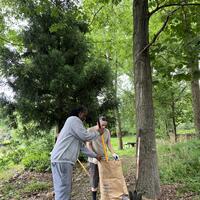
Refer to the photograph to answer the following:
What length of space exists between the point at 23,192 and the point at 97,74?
3625 millimetres

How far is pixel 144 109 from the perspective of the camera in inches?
165

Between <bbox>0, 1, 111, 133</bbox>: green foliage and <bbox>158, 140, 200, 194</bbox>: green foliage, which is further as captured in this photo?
<bbox>0, 1, 111, 133</bbox>: green foliage

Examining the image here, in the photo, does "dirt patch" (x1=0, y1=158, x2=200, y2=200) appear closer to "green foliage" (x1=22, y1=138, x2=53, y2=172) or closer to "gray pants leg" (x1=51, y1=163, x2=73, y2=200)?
"green foliage" (x1=22, y1=138, x2=53, y2=172)

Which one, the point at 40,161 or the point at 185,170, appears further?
the point at 40,161

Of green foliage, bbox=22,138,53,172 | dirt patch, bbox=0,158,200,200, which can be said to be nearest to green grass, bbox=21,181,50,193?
dirt patch, bbox=0,158,200,200

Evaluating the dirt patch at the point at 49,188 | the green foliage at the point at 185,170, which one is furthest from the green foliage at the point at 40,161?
the green foliage at the point at 185,170

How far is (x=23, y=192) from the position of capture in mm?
5250

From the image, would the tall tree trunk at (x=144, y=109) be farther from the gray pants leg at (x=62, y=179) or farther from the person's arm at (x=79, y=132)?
the gray pants leg at (x=62, y=179)

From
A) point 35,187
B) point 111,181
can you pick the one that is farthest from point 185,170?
point 35,187

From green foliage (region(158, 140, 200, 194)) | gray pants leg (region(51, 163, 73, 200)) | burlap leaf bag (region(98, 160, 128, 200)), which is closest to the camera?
gray pants leg (region(51, 163, 73, 200))

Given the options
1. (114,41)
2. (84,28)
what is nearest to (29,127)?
(84,28)

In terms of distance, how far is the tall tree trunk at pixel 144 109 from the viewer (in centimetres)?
412

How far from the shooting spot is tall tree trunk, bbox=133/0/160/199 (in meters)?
4.12

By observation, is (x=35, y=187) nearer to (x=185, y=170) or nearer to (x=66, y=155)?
(x=66, y=155)
